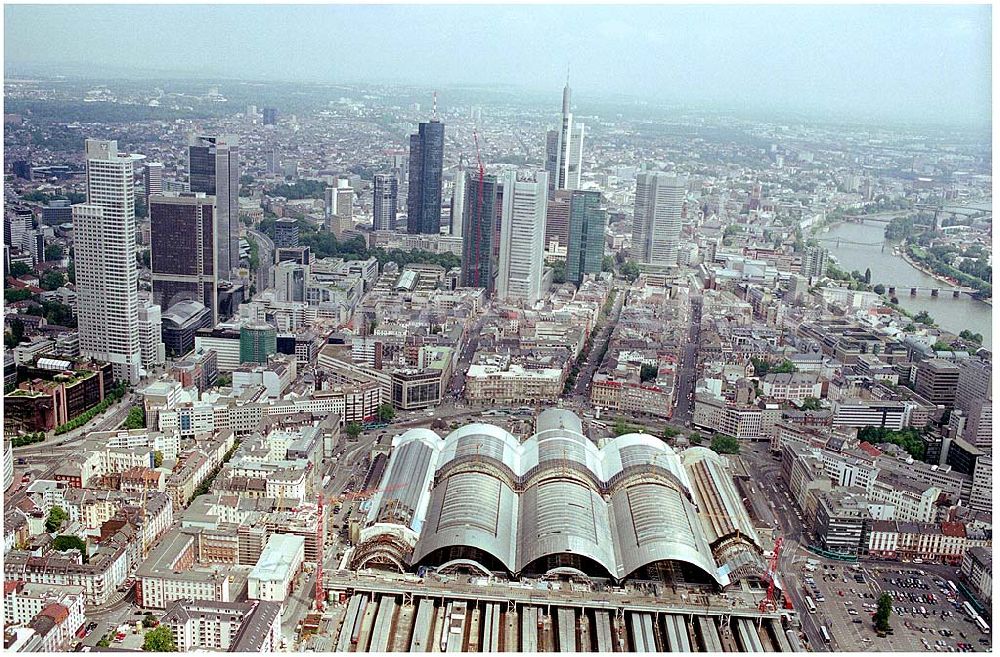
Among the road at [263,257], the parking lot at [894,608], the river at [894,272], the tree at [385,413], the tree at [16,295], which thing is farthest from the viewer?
the road at [263,257]

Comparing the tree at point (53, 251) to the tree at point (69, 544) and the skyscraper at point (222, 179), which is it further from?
the tree at point (69, 544)

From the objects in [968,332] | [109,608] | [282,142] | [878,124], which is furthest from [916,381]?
[282,142]

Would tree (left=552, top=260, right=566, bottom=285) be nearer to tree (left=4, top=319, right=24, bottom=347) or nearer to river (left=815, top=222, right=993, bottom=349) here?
river (left=815, top=222, right=993, bottom=349)

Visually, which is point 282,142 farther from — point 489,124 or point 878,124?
point 878,124

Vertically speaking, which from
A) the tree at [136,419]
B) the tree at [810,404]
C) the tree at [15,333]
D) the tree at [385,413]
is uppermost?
the tree at [15,333]

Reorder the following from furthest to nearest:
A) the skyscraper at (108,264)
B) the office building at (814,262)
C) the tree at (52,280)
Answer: the office building at (814,262) < the tree at (52,280) < the skyscraper at (108,264)

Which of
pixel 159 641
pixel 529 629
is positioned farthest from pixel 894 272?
pixel 159 641

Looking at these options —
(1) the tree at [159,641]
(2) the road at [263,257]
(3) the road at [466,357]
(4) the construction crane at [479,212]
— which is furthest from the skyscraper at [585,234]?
(1) the tree at [159,641]
